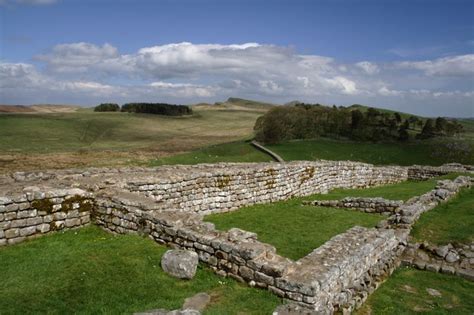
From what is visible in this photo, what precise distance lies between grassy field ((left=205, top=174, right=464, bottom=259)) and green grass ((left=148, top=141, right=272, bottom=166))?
27300 millimetres

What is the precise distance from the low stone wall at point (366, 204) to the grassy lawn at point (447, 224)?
1715 mm

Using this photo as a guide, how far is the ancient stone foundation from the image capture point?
9.14m

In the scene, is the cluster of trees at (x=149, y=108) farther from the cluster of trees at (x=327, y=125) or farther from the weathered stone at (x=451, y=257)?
the weathered stone at (x=451, y=257)

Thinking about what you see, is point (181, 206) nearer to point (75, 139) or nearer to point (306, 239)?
point (306, 239)

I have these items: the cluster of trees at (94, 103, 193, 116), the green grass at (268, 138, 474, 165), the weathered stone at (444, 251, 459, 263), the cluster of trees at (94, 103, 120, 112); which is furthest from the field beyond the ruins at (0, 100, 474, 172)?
the weathered stone at (444, 251, 459, 263)

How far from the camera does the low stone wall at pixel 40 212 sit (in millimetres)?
10596

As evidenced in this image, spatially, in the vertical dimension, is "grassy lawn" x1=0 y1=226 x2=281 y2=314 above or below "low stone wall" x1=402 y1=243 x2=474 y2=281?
above

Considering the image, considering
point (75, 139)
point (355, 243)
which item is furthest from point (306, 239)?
point (75, 139)

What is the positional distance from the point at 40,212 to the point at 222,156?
43.0 meters

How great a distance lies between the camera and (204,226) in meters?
10.9

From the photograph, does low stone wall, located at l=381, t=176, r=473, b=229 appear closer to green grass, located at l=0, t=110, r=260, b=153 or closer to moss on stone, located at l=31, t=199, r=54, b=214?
moss on stone, located at l=31, t=199, r=54, b=214

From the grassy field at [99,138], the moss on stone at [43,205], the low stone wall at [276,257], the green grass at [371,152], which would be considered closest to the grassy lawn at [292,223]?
the low stone wall at [276,257]

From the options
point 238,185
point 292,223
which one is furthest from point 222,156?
point 292,223

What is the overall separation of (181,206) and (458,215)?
11.9 m
